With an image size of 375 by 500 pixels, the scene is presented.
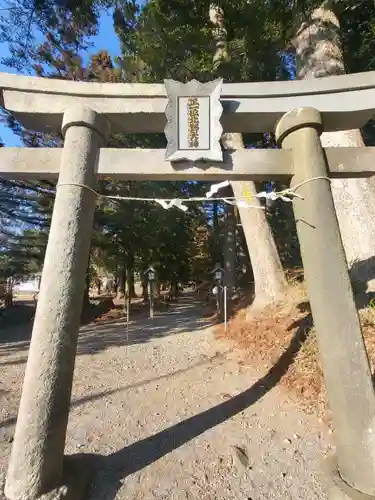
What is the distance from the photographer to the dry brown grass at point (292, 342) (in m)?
3.48

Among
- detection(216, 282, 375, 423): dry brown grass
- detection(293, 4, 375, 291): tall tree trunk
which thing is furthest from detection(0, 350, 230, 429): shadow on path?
detection(293, 4, 375, 291): tall tree trunk

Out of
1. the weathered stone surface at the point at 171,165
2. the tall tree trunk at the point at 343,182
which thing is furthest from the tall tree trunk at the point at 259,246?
the weathered stone surface at the point at 171,165

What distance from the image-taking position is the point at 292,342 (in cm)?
473

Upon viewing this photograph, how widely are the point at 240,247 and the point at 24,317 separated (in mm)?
10194

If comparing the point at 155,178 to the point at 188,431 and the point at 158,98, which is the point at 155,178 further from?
the point at 188,431

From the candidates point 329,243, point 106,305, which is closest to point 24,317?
point 106,305

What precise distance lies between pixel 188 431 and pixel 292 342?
239cm

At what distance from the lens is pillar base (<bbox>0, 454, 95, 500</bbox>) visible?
193 centimetres

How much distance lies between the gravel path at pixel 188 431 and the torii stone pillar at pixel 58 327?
1.64ft

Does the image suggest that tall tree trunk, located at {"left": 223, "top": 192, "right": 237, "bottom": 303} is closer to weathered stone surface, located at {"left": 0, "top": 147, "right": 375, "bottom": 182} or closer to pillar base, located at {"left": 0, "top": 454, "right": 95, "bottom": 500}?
weathered stone surface, located at {"left": 0, "top": 147, "right": 375, "bottom": 182}

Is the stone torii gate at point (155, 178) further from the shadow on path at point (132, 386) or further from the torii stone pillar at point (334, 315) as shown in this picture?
the shadow on path at point (132, 386)

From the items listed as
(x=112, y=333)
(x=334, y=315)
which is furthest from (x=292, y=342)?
(x=112, y=333)

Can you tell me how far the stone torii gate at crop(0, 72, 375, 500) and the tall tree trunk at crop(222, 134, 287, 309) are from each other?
437 centimetres

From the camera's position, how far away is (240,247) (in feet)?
50.1
